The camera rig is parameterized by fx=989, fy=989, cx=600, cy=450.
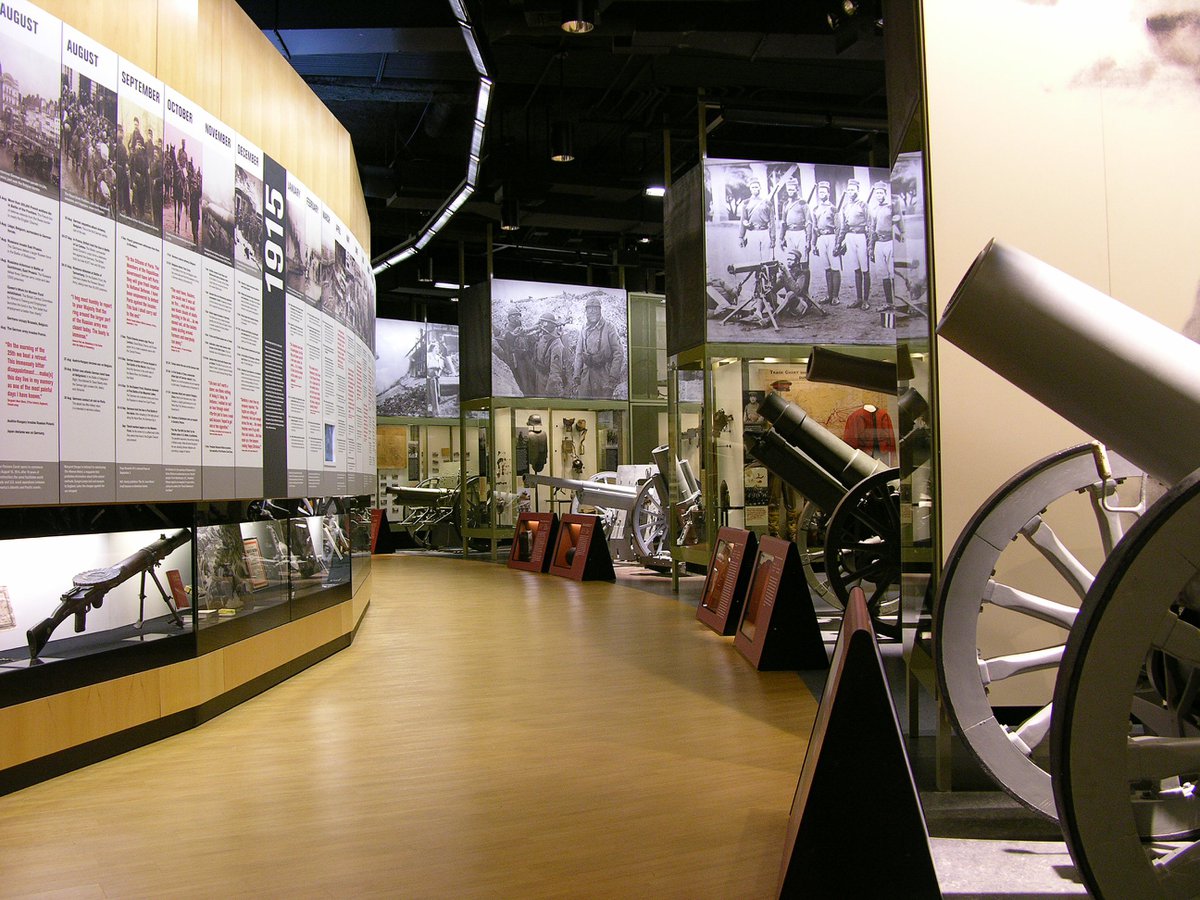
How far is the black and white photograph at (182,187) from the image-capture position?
5047 mm

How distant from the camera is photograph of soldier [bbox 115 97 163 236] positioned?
15.3 feet

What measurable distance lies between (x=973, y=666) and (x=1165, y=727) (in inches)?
33.5

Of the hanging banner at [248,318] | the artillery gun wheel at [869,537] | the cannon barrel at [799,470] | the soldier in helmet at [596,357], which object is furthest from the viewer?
the soldier in helmet at [596,357]

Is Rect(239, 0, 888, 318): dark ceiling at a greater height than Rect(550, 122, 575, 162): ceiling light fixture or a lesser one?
greater

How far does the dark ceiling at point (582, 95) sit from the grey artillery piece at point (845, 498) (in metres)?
3.70

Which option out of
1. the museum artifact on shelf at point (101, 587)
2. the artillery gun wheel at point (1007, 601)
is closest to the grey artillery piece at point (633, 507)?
the museum artifact on shelf at point (101, 587)

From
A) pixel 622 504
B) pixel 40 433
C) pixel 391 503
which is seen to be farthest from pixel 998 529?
pixel 391 503

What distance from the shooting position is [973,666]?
3.24m

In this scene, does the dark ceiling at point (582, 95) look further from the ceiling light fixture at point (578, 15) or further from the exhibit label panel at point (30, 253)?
the exhibit label panel at point (30, 253)

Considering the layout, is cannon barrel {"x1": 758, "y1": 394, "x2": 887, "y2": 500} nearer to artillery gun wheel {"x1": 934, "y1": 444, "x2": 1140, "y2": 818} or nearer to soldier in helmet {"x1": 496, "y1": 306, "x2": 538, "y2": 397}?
artillery gun wheel {"x1": 934, "y1": 444, "x2": 1140, "y2": 818}

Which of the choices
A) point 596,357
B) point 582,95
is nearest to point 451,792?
point 582,95

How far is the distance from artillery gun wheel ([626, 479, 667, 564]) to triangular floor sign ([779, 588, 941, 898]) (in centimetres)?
1080

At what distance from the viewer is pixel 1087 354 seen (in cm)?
233

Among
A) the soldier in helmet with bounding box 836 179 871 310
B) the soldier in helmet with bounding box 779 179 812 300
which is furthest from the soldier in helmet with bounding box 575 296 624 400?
the soldier in helmet with bounding box 836 179 871 310
